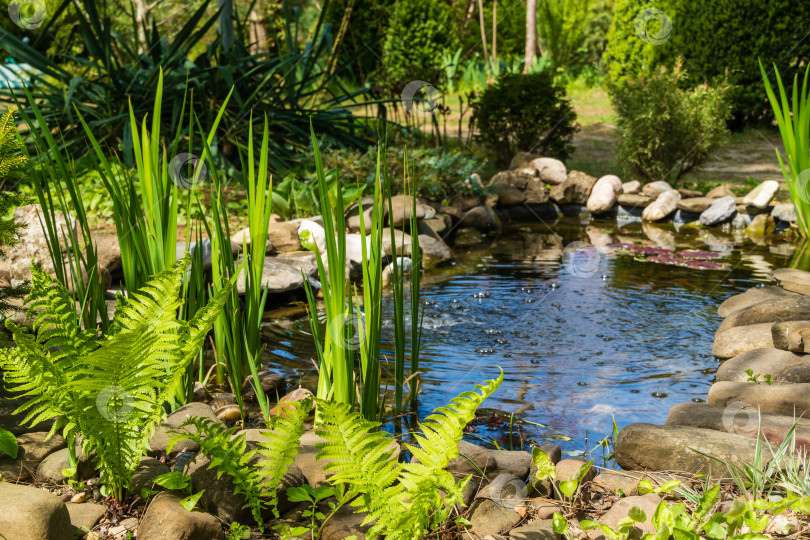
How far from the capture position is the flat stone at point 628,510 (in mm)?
1867

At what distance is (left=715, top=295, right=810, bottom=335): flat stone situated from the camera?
13.1 ft

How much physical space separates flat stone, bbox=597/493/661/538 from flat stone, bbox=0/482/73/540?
1.45 m

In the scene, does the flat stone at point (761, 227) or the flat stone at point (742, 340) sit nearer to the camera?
the flat stone at point (742, 340)

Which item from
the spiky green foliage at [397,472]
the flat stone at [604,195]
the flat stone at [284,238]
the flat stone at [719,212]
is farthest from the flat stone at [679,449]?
the flat stone at [604,195]

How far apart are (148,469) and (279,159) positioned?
570 cm

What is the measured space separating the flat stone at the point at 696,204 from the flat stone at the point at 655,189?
0.34m

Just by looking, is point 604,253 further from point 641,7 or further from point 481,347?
point 641,7

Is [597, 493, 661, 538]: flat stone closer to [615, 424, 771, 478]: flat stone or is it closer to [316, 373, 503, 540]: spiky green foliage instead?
[615, 424, 771, 478]: flat stone

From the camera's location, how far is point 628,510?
1.94 m

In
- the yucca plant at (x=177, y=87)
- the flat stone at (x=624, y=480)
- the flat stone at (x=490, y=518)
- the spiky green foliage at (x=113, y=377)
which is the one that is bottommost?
the flat stone at (x=624, y=480)

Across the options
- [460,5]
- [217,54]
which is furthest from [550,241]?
[460,5]

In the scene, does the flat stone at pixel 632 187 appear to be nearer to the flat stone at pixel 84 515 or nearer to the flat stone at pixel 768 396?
the flat stone at pixel 768 396

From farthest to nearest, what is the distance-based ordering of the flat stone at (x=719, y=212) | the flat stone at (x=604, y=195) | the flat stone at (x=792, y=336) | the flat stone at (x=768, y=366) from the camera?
the flat stone at (x=604, y=195) → the flat stone at (x=719, y=212) → the flat stone at (x=792, y=336) → the flat stone at (x=768, y=366)

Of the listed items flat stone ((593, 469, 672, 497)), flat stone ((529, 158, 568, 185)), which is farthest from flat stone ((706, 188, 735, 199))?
flat stone ((593, 469, 672, 497))
